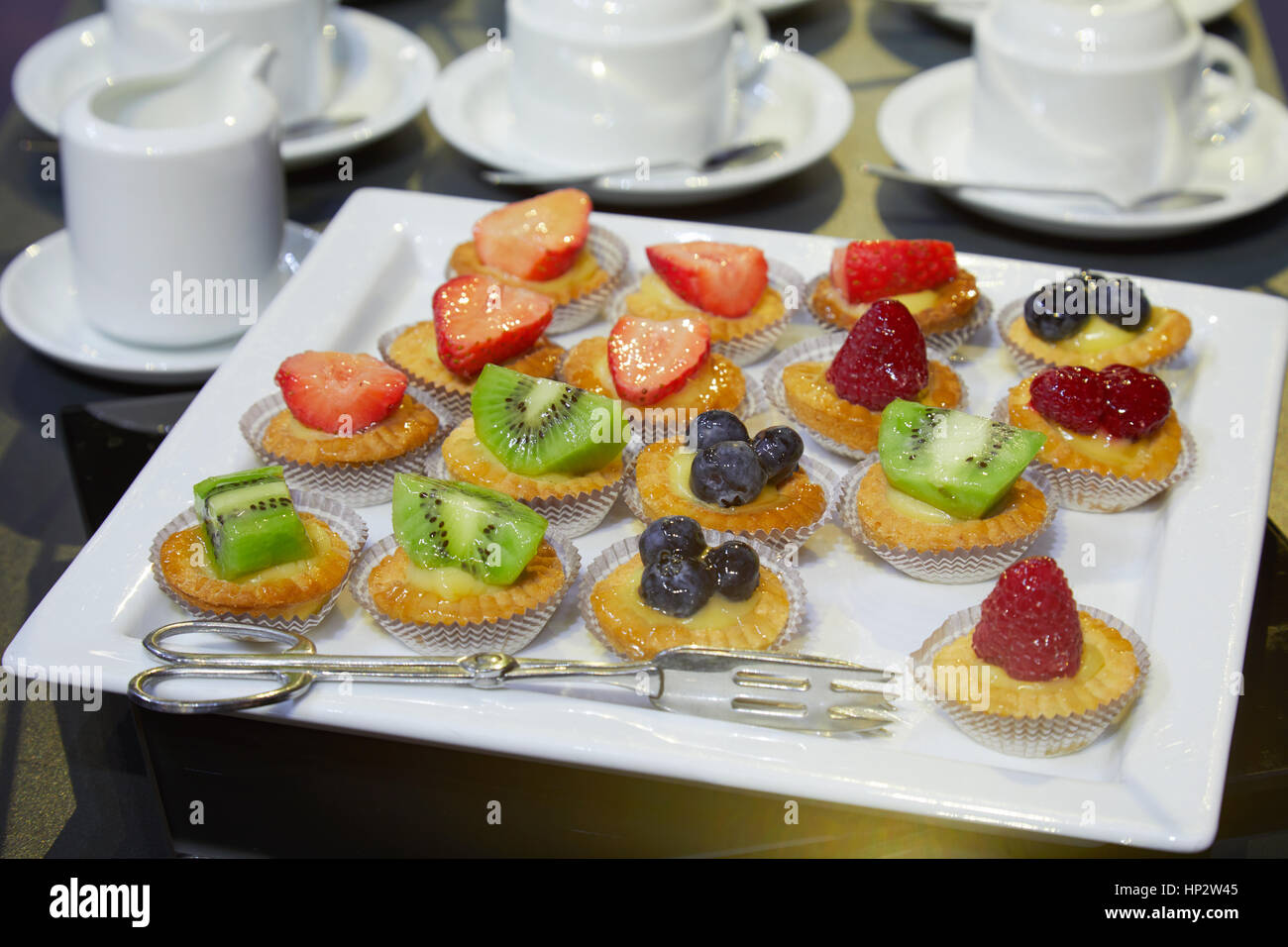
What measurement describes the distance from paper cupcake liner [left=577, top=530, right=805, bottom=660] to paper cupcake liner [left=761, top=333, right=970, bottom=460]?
0.29 metres

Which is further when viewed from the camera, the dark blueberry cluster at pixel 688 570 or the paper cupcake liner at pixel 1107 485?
the paper cupcake liner at pixel 1107 485

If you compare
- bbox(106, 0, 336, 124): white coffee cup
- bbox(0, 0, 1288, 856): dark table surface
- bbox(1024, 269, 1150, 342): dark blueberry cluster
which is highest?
bbox(106, 0, 336, 124): white coffee cup

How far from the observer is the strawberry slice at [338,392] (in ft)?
6.33

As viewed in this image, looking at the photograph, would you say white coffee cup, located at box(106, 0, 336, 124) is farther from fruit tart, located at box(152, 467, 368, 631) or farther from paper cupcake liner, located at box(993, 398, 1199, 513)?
paper cupcake liner, located at box(993, 398, 1199, 513)

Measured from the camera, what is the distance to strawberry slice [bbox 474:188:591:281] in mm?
2299

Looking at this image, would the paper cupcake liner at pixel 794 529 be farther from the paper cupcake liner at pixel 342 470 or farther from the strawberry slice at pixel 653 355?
the paper cupcake liner at pixel 342 470

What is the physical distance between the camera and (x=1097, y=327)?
217cm

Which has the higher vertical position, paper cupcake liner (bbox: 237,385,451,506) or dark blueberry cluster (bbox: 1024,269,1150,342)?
dark blueberry cluster (bbox: 1024,269,1150,342)

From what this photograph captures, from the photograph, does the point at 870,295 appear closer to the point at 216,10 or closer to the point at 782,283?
the point at 782,283

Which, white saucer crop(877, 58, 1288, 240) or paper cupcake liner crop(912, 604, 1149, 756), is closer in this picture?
paper cupcake liner crop(912, 604, 1149, 756)

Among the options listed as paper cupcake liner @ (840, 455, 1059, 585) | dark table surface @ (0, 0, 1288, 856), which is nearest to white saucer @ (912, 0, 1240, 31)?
dark table surface @ (0, 0, 1288, 856)

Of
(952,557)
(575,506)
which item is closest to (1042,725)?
(952,557)

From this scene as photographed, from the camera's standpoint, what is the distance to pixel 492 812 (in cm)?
159

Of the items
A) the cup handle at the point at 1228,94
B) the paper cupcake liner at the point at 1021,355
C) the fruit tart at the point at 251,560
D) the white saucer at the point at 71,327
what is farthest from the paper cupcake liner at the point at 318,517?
the cup handle at the point at 1228,94
